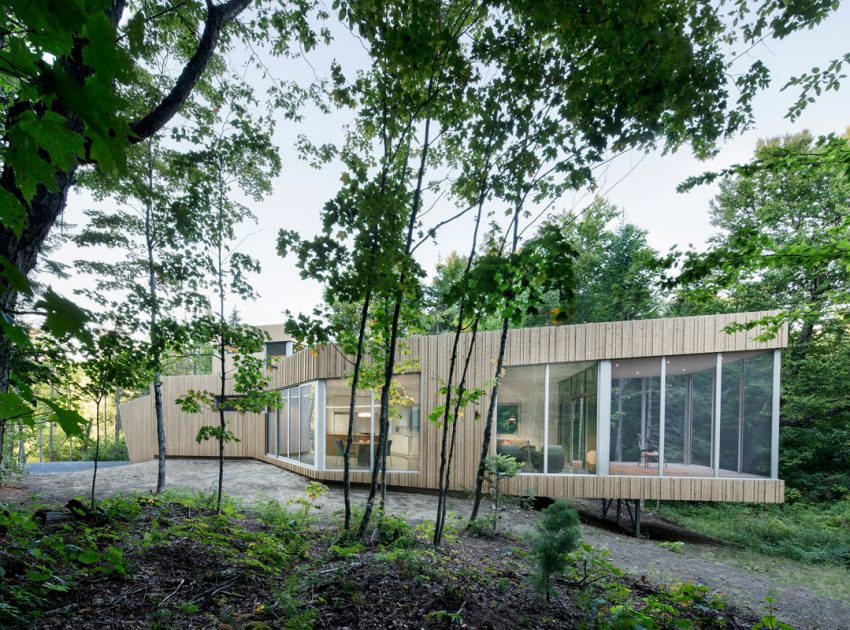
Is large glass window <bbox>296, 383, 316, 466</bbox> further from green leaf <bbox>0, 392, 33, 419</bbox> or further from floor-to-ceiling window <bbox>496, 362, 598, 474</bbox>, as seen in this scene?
green leaf <bbox>0, 392, 33, 419</bbox>

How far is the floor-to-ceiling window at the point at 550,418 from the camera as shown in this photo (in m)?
7.79

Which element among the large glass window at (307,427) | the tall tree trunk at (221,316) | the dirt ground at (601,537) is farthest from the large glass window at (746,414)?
the large glass window at (307,427)

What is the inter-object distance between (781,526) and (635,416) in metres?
4.31

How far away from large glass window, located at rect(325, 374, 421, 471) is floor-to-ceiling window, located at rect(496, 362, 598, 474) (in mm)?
1878

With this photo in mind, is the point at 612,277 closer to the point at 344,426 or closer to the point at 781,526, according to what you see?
the point at 781,526

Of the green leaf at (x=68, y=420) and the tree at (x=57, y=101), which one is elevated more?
the tree at (x=57, y=101)

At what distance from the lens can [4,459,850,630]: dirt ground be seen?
13.9 ft

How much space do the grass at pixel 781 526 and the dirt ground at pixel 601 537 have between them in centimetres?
175

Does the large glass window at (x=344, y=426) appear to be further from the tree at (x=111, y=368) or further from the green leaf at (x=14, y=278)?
the green leaf at (x=14, y=278)

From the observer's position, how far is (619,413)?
25.2 ft

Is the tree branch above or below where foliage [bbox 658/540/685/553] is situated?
above

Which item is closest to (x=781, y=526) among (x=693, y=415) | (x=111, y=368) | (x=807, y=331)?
(x=693, y=415)

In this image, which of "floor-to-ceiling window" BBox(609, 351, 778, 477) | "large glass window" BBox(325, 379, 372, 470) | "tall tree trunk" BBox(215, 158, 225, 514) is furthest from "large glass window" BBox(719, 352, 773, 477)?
"tall tree trunk" BBox(215, 158, 225, 514)

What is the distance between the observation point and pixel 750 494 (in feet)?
23.2
